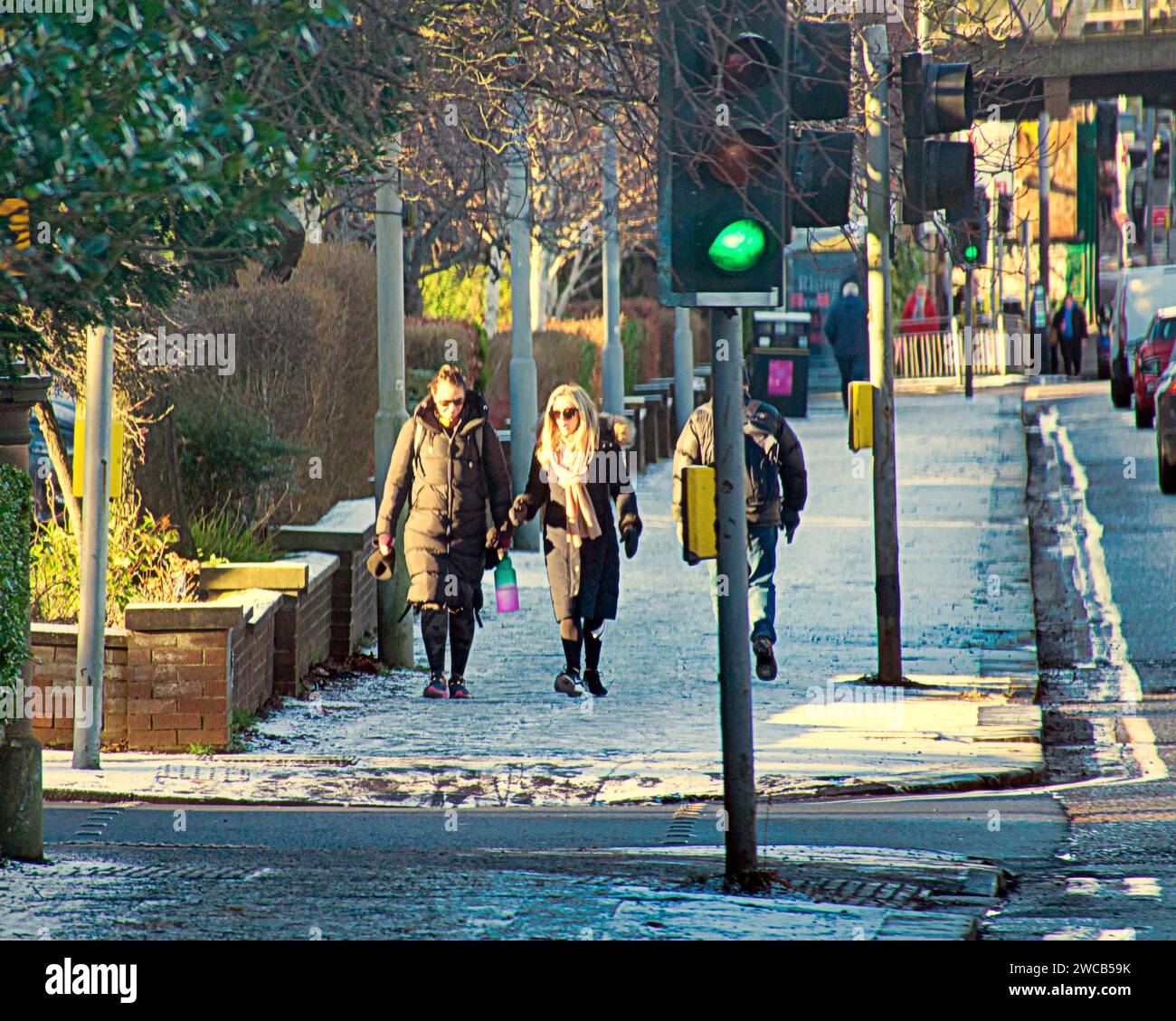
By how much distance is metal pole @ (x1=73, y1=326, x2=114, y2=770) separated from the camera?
30.2 ft

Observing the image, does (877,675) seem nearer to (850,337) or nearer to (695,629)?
(695,629)

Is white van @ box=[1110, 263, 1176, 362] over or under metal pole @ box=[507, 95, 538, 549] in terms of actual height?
over

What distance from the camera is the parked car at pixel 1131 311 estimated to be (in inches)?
1187

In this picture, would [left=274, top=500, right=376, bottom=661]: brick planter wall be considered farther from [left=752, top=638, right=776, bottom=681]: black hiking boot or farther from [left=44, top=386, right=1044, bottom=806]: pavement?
[left=752, top=638, right=776, bottom=681]: black hiking boot

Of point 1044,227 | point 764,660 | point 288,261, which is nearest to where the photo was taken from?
point 764,660

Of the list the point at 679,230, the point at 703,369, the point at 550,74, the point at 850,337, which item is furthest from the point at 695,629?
the point at 703,369

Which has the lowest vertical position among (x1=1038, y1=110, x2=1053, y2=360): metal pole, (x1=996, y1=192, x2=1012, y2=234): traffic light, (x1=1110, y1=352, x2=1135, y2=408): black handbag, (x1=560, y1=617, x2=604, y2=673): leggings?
(x1=560, y1=617, x2=604, y2=673): leggings

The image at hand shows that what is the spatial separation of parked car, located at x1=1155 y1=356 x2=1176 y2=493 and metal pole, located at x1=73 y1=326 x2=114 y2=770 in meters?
12.7

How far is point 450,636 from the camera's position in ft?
37.6

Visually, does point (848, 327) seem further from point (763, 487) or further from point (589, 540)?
point (589, 540)

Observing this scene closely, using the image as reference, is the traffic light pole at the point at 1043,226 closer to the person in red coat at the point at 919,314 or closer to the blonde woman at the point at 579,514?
the person in red coat at the point at 919,314

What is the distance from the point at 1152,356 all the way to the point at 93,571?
19410mm

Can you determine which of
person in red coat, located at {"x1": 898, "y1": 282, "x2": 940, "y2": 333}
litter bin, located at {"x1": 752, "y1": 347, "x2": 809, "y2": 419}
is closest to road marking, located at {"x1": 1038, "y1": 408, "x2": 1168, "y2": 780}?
litter bin, located at {"x1": 752, "y1": 347, "x2": 809, "y2": 419}

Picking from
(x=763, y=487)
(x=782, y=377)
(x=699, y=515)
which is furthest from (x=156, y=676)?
(x=782, y=377)
